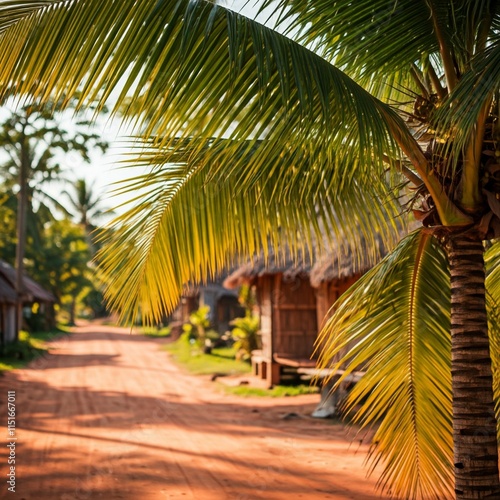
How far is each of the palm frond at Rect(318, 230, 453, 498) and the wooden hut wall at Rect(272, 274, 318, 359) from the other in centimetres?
1056

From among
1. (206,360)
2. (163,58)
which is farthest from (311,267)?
(163,58)

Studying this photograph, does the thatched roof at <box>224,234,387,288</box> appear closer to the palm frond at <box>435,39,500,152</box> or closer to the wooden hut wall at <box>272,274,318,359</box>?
the wooden hut wall at <box>272,274,318,359</box>

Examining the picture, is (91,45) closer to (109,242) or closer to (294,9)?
(294,9)

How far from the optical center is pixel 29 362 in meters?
18.7

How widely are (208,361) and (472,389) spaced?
16.2 metres

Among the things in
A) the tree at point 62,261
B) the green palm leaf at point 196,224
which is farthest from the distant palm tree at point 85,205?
the green palm leaf at point 196,224

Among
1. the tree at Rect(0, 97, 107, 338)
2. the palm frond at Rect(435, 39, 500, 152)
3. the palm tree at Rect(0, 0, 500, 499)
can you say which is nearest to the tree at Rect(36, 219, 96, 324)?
the tree at Rect(0, 97, 107, 338)

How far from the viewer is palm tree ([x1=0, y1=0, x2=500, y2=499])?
9.00 feet

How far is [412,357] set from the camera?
14.4 ft

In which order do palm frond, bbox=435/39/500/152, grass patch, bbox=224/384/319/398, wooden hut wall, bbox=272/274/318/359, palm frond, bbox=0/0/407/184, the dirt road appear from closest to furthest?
palm frond, bbox=0/0/407/184 → palm frond, bbox=435/39/500/152 → the dirt road → grass patch, bbox=224/384/319/398 → wooden hut wall, bbox=272/274/318/359

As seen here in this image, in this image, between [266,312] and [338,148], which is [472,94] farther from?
[266,312]

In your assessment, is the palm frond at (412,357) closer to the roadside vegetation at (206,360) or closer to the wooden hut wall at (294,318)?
the wooden hut wall at (294,318)

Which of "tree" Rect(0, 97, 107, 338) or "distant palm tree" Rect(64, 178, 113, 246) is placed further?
"distant palm tree" Rect(64, 178, 113, 246)

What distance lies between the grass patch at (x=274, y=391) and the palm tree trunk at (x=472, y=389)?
375 inches
